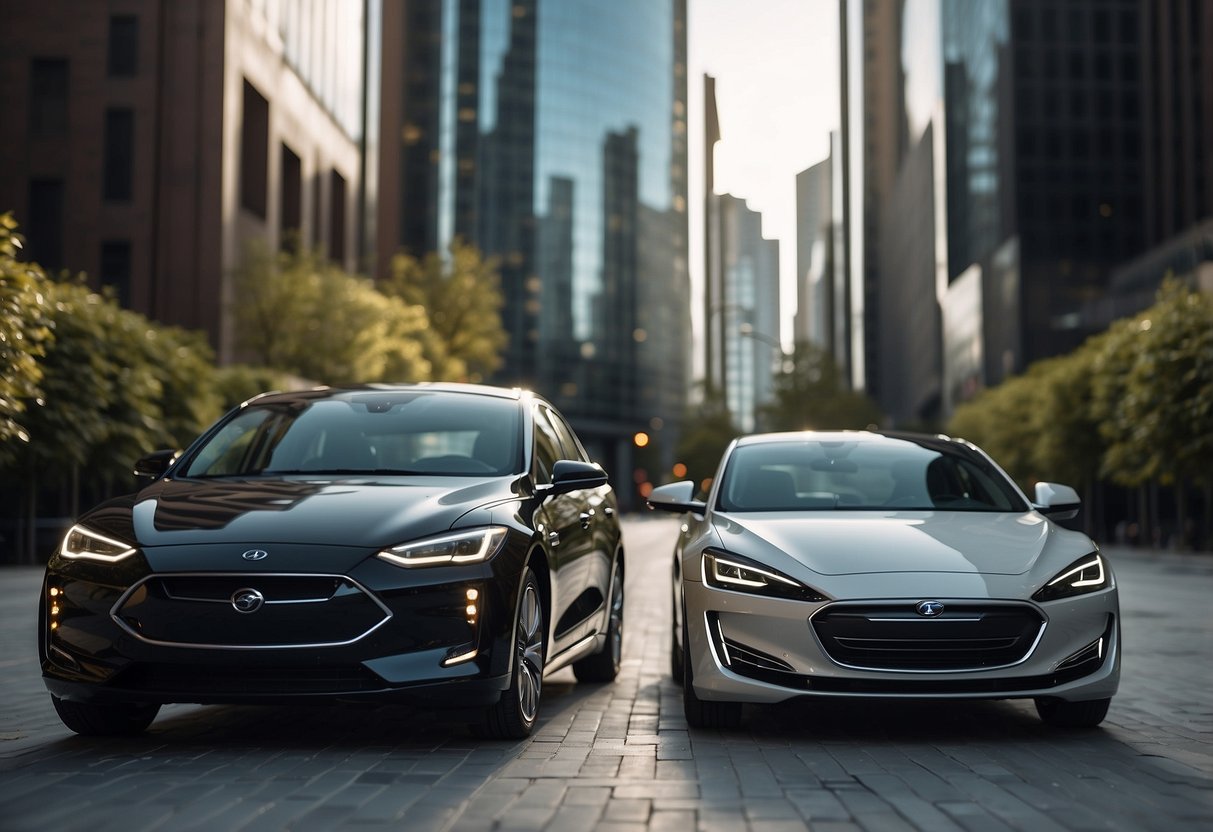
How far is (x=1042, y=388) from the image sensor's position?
143 feet

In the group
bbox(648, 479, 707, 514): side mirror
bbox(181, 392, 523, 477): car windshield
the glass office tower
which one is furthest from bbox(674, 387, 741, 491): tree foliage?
bbox(181, 392, 523, 477): car windshield

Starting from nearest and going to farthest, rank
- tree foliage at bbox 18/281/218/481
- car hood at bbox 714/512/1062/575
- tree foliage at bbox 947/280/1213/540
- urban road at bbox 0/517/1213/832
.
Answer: urban road at bbox 0/517/1213/832 < car hood at bbox 714/512/1062/575 < tree foliage at bbox 18/281/218/481 < tree foliage at bbox 947/280/1213/540

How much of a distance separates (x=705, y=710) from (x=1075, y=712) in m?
1.65

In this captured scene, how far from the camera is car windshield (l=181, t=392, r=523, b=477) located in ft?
22.2

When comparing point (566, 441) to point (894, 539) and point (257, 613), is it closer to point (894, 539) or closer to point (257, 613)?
point (894, 539)

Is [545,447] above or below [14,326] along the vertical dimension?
below

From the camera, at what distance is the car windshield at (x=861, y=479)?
7.35m

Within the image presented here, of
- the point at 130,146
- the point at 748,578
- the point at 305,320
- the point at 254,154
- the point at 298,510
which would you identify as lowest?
the point at 748,578

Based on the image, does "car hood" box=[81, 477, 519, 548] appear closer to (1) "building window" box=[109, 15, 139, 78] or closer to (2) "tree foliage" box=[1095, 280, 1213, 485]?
(2) "tree foliage" box=[1095, 280, 1213, 485]

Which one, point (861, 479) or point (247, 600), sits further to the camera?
point (861, 479)

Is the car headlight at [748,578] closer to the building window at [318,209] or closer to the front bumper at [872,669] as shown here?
the front bumper at [872,669]

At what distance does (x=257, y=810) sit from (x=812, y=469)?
3957 mm

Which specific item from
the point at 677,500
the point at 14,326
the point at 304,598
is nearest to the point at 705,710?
the point at 677,500

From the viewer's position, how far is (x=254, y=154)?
46344 mm
